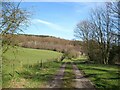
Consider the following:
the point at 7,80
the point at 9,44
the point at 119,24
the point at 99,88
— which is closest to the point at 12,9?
the point at 9,44

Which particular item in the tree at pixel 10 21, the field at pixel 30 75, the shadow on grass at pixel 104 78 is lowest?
the shadow on grass at pixel 104 78

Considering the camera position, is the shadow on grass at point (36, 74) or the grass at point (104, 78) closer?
the grass at point (104, 78)

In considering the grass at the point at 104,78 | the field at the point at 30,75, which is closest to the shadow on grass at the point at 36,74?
the field at the point at 30,75

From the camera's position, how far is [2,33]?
49.4 feet

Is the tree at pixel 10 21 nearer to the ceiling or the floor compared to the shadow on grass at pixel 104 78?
nearer to the ceiling

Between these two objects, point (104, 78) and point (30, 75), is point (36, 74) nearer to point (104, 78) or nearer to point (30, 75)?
point (30, 75)

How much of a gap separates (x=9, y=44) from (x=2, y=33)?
117cm

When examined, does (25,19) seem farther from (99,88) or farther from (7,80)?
(99,88)

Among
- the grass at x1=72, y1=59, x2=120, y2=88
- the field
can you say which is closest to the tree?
the field

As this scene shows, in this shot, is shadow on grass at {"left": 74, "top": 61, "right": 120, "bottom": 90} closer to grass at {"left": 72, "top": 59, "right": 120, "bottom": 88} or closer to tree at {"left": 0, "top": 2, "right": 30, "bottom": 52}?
grass at {"left": 72, "top": 59, "right": 120, "bottom": 88}

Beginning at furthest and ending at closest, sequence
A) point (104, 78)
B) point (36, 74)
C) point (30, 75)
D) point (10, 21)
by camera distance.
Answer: point (36, 74) < point (30, 75) < point (104, 78) < point (10, 21)

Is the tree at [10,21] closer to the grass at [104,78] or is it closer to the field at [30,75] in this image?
the field at [30,75]

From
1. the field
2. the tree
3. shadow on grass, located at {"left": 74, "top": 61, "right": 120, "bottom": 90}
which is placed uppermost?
the tree

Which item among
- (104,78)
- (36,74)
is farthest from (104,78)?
(36,74)
